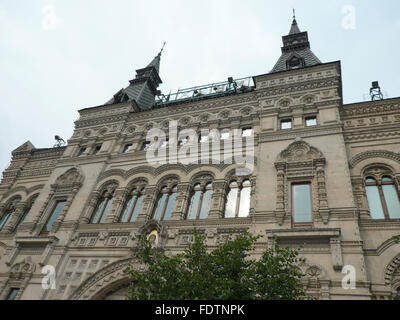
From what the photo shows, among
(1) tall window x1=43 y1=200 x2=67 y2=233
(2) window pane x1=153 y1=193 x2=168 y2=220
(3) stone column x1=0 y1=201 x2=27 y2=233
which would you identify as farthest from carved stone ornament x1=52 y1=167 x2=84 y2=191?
(2) window pane x1=153 y1=193 x2=168 y2=220

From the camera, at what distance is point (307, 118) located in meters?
17.8

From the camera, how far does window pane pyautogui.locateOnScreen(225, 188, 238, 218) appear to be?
50.5 ft

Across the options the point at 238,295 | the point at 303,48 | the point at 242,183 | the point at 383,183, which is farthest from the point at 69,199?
the point at 303,48

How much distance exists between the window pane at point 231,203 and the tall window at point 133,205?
5.17 metres

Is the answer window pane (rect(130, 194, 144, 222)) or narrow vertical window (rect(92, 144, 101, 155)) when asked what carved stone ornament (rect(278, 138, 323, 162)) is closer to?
window pane (rect(130, 194, 144, 222))

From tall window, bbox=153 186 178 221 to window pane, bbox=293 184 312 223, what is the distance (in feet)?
21.5

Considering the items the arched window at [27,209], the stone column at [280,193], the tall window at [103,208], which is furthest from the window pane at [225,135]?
the arched window at [27,209]

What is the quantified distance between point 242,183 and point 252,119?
4.89m

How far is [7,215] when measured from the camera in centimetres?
2219

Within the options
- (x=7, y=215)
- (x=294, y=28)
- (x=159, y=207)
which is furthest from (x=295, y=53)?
(x=7, y=215)

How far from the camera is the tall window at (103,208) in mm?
18156

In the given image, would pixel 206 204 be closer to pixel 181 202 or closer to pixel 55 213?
pixel 181 202
